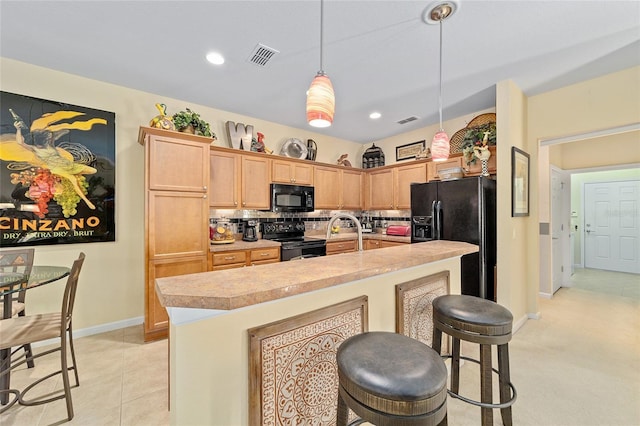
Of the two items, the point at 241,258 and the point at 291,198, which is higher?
the point at 291,198

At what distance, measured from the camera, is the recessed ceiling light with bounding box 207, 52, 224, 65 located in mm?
2420

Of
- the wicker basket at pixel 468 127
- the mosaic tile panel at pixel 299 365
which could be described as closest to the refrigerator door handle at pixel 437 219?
the wicker basket at pixel 468 127

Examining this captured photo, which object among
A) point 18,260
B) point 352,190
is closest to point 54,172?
point 18,260

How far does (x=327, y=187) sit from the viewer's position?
468 cm

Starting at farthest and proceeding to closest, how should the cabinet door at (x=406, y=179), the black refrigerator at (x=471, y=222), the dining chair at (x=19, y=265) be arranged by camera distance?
the cabinet door at (x=406, y=179), the black refrigerator at (x=471, y=222), the dining chair at (x=19, y=265)

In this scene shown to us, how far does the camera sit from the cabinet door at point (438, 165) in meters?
3.83

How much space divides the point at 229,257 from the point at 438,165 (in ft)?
10.7

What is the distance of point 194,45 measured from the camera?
2.29m

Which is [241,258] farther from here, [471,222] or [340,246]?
[471,222]

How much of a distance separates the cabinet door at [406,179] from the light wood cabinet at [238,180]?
2.20 metres

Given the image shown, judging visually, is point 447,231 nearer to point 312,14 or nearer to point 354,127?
point 354,127

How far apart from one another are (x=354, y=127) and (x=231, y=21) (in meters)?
2.79

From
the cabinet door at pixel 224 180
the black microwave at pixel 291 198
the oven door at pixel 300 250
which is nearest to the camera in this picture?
the cabinet door at pixel 224 180

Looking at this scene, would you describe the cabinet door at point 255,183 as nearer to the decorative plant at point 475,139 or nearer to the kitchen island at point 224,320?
the kitchen island at point 224,320
